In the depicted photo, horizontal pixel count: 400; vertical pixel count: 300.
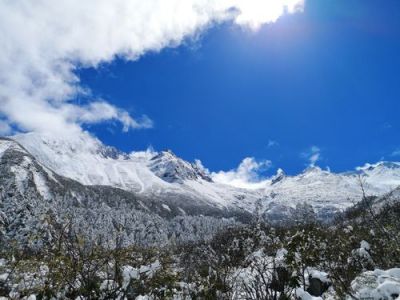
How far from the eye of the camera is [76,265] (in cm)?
805

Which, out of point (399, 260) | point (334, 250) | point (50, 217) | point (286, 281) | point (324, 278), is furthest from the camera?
point (334, 250)

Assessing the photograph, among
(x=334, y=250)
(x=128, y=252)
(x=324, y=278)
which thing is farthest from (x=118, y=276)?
(x=334, y=250)

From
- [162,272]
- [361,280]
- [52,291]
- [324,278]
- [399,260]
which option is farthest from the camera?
[324,278]

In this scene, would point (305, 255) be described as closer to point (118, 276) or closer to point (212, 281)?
point (212, 281)

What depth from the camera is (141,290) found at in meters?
11.1

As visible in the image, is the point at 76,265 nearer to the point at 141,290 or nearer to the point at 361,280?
the point at 141,290

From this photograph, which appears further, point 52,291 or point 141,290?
point 141,290

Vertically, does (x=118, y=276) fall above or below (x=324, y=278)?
below

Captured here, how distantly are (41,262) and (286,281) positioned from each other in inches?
276

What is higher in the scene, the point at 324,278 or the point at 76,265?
the point at 324,278

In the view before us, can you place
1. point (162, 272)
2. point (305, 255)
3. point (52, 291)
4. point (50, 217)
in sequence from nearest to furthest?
point (50, 217) < point (52, 291) < point (162, 272) < point (305, 255)

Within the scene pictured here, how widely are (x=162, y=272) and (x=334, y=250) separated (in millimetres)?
18687

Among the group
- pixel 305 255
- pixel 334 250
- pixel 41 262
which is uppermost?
pixel 334 250

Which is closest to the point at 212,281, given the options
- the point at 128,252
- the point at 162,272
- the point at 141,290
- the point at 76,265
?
the point at 141,290
